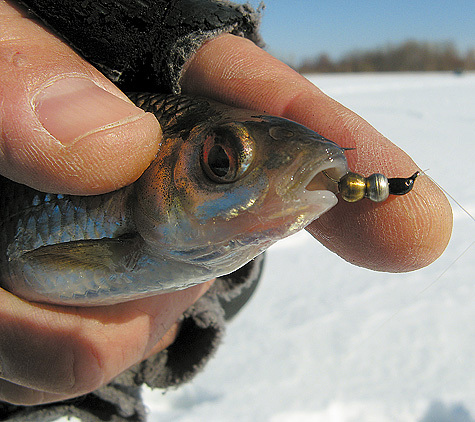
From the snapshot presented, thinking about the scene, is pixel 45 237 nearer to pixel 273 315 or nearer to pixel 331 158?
pixel 331 158

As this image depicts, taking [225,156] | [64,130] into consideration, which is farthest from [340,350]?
[64,130]

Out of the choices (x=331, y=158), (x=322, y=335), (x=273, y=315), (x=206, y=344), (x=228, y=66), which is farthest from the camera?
(x=273, y=315)

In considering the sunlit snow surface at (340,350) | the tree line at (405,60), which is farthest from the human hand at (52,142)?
the tree line at (405,60)

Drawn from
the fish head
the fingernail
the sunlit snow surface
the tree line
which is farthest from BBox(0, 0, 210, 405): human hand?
the tree line

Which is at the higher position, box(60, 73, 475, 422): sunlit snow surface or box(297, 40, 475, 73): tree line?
box(60, 73, 475, 422): sunlit snow surface

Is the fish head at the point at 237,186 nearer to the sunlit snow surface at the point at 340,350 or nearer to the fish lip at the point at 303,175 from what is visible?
the fish lip at the point at 303,175

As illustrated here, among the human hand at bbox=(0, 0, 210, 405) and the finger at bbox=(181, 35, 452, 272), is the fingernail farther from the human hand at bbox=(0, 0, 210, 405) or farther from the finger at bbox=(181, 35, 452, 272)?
the finger at bbox=(181, 35, 452, 272)

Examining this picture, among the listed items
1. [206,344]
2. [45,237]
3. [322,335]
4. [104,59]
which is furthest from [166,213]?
[322,335]
